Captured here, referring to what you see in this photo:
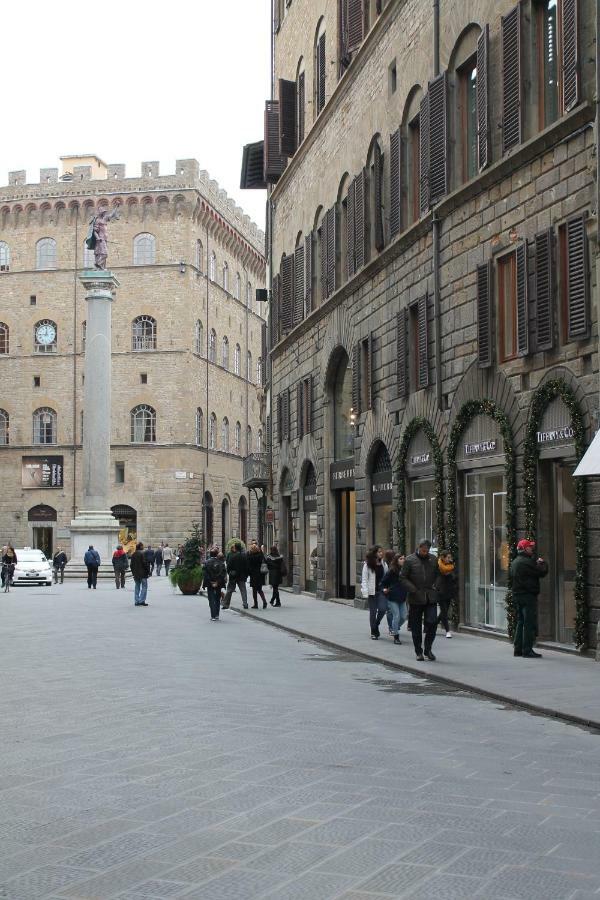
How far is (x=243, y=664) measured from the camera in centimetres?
1568

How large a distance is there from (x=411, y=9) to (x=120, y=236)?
43.5 metres

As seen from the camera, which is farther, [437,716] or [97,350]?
[97,350]

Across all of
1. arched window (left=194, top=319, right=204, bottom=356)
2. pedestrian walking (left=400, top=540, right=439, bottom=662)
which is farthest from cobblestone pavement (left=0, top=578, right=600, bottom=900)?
arched window (left=194, top=319, right=204, bottom=356)

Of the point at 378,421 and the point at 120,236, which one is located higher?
the point at 120,236

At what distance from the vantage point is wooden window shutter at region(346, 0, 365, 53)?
28.7 m

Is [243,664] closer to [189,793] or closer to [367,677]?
[367,677]

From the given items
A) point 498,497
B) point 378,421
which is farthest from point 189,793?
point 378,421

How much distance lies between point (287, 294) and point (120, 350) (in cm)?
3014

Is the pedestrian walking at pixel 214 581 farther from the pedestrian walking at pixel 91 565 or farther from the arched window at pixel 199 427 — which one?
the arched window at pixel 199 427

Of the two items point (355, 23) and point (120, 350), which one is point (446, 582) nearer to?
point (355, 23)

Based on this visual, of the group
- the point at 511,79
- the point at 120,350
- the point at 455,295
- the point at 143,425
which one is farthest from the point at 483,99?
the point at 120,350

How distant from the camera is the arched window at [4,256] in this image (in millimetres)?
67562

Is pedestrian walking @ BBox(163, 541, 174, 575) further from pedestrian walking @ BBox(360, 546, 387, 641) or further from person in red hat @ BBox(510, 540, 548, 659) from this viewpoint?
person in red hat @ BBox(510, 540, 548, 659)

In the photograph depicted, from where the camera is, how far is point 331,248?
31.6 metres
